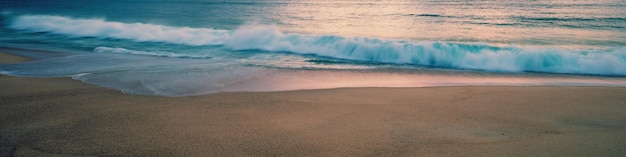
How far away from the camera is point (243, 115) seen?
4398 millimetres

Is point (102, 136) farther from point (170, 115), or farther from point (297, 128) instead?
point (297, 128)

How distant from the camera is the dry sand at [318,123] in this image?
340cm

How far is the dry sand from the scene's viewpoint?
11.2 ft

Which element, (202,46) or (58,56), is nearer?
(58,56)

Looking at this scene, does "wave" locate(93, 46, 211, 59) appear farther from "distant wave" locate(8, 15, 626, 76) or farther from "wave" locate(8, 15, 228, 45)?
"wave" locate(8, 15, 228, 45)

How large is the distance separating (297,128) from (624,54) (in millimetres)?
9026

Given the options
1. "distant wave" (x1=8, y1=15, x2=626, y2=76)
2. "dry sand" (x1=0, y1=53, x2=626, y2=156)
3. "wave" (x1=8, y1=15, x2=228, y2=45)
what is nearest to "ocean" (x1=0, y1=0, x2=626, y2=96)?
"distant wave" (x1=8, y1=15, x2=626, y2=76)

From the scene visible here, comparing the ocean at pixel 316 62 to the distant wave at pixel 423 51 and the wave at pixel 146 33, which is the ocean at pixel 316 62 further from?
the wave at pixel 146 33

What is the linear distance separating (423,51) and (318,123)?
7090 millimetres

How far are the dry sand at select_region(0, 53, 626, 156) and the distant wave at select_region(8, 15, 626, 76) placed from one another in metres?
3.16

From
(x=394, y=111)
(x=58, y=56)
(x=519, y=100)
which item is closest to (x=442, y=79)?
(x=519, y=100)

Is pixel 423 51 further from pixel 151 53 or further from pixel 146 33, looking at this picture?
pixel 146 33

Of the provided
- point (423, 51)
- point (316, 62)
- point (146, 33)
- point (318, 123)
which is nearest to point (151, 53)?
point (316, 62)

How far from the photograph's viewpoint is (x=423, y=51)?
1044cm
